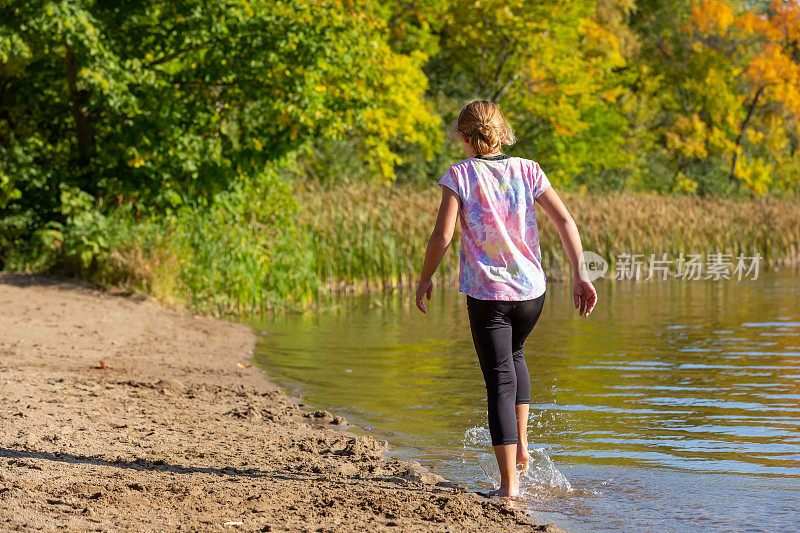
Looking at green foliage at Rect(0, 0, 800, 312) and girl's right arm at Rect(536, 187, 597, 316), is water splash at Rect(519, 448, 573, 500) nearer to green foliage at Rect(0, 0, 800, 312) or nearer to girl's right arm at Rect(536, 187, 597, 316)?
girl's right arm at Rect(536, 187, 597, 316)

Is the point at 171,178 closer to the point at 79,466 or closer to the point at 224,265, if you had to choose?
the point at 224,265

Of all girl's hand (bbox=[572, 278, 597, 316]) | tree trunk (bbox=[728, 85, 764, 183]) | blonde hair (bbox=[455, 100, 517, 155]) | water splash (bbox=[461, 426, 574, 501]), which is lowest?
water splash (bbox=[461, 426, 574, 501])

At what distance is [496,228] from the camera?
206 inches

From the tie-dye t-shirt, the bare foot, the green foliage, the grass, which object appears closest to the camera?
the tie-dye t-shirt

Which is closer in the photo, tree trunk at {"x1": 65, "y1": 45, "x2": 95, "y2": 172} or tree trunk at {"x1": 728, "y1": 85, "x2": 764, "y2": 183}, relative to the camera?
tree trunk at {"x1": 65, "y1": 45, "x2": 95, "y2": 172}

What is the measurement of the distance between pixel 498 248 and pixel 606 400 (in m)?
3.57

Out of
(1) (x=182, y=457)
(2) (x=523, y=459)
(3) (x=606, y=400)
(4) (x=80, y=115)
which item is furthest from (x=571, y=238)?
(4) (x=80, y=115)

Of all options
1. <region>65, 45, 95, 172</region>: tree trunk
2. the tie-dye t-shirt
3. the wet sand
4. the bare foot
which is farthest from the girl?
<region>65, 45, 95, 172</region>: tree trunk

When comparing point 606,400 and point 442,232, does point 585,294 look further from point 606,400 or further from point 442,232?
point 606,400

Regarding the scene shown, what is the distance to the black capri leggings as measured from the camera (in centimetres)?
525

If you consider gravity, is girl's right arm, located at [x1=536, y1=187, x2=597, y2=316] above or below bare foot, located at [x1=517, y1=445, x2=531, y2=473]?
above

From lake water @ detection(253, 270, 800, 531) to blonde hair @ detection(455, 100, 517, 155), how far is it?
1.87 meters

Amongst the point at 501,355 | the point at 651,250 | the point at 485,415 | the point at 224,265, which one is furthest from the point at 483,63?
the point at 501,355

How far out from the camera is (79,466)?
5512 mm
